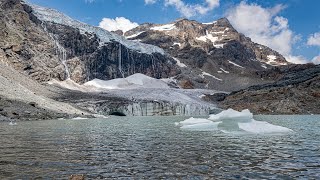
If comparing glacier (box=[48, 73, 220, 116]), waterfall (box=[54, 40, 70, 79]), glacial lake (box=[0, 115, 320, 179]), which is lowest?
glacial lake (box=[0, 115, 320, 179])

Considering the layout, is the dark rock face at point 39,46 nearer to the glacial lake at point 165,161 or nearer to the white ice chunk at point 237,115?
the white ice chunk at point 237,115

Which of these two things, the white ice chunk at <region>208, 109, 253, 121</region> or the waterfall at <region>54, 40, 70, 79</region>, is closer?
the white ice chunk at <region>208, 109, 253, 121</region>

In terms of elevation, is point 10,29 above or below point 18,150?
above

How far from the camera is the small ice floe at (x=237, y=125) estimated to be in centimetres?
3572

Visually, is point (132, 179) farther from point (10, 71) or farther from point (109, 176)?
point (10, 71)

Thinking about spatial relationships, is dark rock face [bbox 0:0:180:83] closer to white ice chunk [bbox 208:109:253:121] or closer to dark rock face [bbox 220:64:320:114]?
dark rock face [bbox 220:64:320:114]

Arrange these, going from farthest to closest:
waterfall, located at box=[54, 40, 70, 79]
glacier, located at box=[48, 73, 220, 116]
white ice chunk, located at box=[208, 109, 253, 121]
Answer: waterfall, located at box=[54, 40, 70, 79] < glacier, located at box=[48, 73, 220, 116] < white ice chunk, located at box=[208, 109, 253, 121]

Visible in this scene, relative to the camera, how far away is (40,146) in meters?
25.1

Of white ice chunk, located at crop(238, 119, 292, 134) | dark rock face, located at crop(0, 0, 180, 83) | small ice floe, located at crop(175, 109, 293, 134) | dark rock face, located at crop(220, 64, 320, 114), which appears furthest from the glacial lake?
dark rock face, located at crop(0, 0, 180, 83)

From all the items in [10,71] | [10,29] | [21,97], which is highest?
[10,29]

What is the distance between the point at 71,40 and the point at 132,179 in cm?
18621

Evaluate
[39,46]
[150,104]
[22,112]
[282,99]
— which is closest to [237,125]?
[22,112]

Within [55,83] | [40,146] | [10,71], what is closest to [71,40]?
[55,83]

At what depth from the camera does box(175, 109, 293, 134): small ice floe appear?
35719mm
